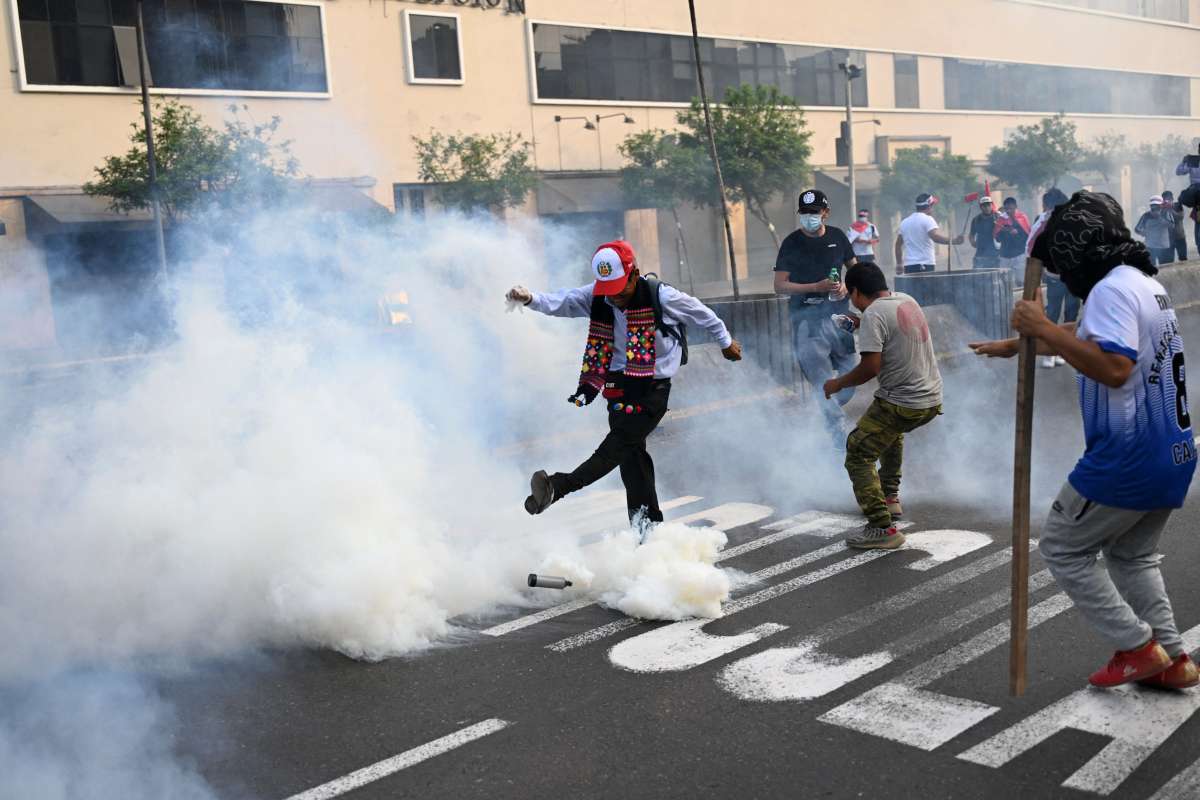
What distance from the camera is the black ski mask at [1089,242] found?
11.7ft

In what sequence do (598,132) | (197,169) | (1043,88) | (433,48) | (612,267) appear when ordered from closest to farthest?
(612,267)
(197,169)
(433,48)
(598,132)
(1043,88)

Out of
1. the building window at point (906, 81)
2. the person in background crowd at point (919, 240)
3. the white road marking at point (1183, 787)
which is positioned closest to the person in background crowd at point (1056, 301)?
the person in background crowd at point (919, 240)

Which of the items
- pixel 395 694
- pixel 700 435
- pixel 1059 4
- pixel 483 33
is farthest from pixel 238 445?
pixel 1059 4

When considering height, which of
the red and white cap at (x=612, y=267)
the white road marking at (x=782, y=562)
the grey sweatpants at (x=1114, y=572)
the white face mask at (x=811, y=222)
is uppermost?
the white face mask at (x=811, y=222)

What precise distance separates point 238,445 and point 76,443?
0.64m

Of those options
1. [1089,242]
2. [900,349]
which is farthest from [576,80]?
[1089,242]

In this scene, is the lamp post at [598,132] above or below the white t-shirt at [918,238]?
above

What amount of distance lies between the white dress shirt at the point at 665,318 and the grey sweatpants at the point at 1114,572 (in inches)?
87.1

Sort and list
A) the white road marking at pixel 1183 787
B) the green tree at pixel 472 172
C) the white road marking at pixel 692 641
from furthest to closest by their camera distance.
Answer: the green tree at pixel 472 172 < the white road marking at pixel 692 641 < the white road marking at pixel 1183 787

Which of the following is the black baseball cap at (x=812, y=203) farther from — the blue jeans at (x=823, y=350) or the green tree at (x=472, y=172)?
the green tree at (x=472, y=172)

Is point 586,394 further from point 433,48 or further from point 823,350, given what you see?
point 433,48

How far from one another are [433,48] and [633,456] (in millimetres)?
25823

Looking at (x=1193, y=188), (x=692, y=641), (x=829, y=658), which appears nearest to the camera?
(x=829, y=658)

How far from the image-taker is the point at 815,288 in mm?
7957
